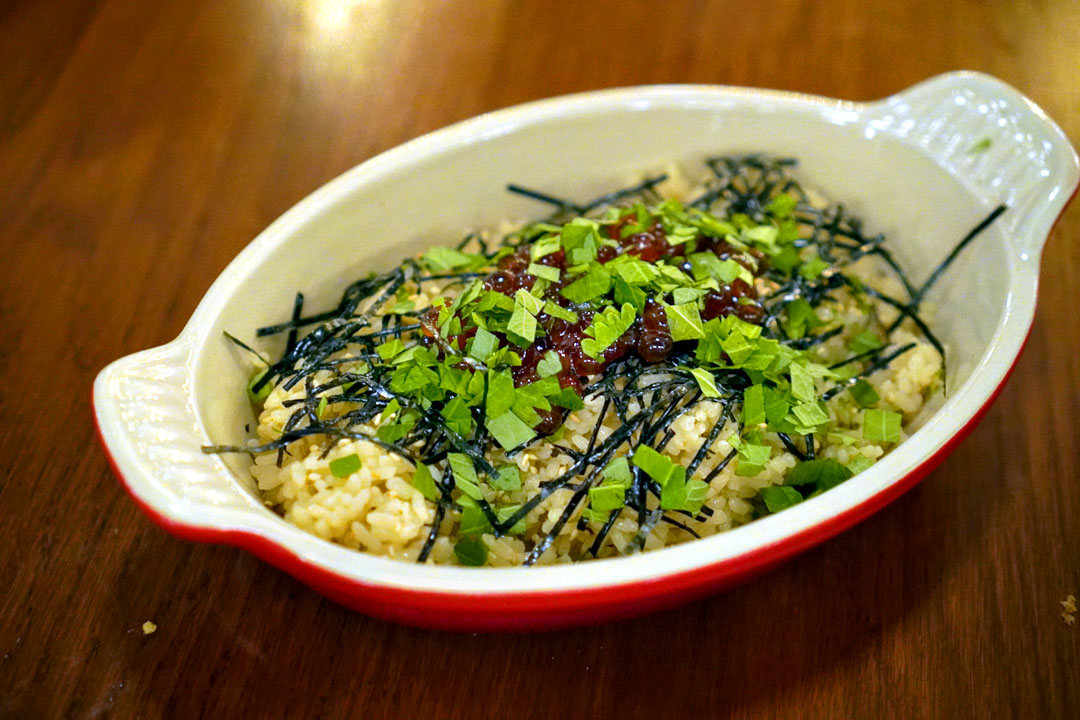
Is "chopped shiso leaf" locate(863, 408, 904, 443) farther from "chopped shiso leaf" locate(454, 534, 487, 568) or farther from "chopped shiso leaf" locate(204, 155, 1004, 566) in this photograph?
"chopped shiso leaf" locate(454, 534, 487, 568)

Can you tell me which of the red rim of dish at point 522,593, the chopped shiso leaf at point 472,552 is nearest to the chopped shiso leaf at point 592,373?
the chopped shiso leaf at point 472,552

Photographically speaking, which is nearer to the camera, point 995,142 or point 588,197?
point 995,142

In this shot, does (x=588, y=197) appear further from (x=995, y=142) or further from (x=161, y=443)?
(x=161, y=443)

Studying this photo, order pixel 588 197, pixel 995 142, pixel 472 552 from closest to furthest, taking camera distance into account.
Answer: pixel 472 552 → pixel 995 142 → pixel 588 197

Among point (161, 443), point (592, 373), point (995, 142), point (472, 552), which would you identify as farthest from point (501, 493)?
point (995, 142)

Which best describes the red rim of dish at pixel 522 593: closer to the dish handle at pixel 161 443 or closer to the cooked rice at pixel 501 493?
the dish handle at pixel 161 443

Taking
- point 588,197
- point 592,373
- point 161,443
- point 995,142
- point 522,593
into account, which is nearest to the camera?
point 522,593
